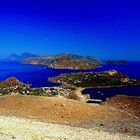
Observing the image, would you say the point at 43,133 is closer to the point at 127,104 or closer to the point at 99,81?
the point at 127,104

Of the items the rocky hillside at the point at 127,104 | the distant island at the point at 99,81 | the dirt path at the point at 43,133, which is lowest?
the distant island at the point at 99,81

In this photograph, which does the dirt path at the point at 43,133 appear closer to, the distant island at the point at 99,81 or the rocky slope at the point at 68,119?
the rocky slope at the point at 68,119

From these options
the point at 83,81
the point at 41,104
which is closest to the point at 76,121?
the point at 41,104

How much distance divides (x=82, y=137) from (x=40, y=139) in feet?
6.66

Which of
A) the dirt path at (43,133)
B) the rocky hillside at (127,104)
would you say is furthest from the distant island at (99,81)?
the dirt path at (43,133)

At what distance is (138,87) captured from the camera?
141 metres

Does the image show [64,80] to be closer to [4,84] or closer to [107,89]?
[107,89]

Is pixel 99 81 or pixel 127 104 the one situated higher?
pixel 127 104

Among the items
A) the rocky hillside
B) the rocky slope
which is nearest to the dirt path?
the rocky slope

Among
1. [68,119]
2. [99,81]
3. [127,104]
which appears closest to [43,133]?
[68,119]

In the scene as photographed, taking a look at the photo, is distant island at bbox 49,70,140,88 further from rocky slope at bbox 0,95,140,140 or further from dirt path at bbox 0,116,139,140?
dirt path at bbox 0,116,139,140

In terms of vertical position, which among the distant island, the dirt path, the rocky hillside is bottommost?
the distant island

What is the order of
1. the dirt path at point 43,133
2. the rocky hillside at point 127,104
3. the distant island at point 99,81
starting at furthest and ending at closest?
the distant island at point 99,81 → the rocky hillside at point 127,104 → the dirt path at point 43,133

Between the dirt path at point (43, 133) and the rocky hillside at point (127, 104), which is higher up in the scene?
the dirt path at point (43, 133)
